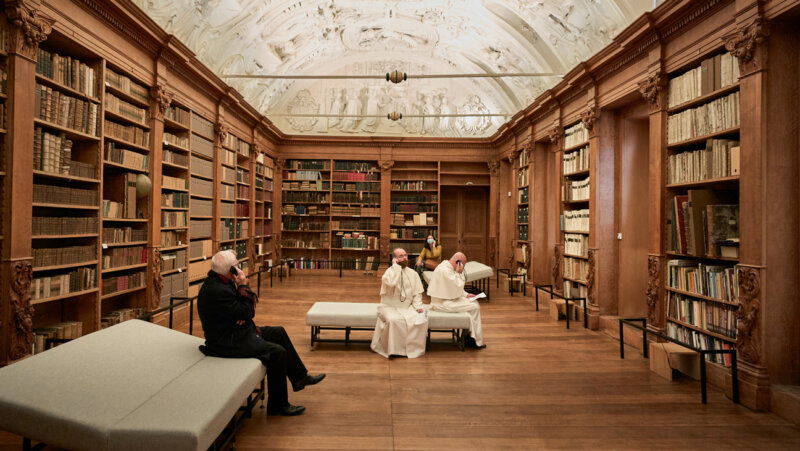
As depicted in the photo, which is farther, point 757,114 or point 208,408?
point 757,114

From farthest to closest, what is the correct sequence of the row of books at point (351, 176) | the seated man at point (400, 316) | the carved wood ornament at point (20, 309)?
the row of books at point (351, 176) → the seated man at point (400, 316) → the carved wood ornament at point (20, 309)

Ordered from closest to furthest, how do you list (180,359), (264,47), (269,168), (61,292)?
(180,359) < (61,292) < (264,47) < (269,168)

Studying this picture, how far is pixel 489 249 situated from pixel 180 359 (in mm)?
10415

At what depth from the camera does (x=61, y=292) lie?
14.0 ft

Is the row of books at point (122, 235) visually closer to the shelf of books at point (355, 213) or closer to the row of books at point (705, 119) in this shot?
the shelf of books at point (355, 213)

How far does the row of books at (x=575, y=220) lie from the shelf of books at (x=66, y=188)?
272 inches

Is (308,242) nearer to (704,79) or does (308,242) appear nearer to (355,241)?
(355,241)

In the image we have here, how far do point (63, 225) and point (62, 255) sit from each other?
32 cm

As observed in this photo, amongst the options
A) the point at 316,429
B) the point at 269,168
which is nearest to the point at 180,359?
the point at 316,429

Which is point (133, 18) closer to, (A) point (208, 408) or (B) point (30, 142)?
(B) point (30, 142)

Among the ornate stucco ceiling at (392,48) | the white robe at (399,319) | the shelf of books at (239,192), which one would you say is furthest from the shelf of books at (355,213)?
the white robe at (399,319)

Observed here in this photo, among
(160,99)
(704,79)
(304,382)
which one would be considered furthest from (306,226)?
(704,79)

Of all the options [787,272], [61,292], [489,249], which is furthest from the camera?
[489,249]

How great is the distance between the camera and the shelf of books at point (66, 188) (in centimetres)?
405
